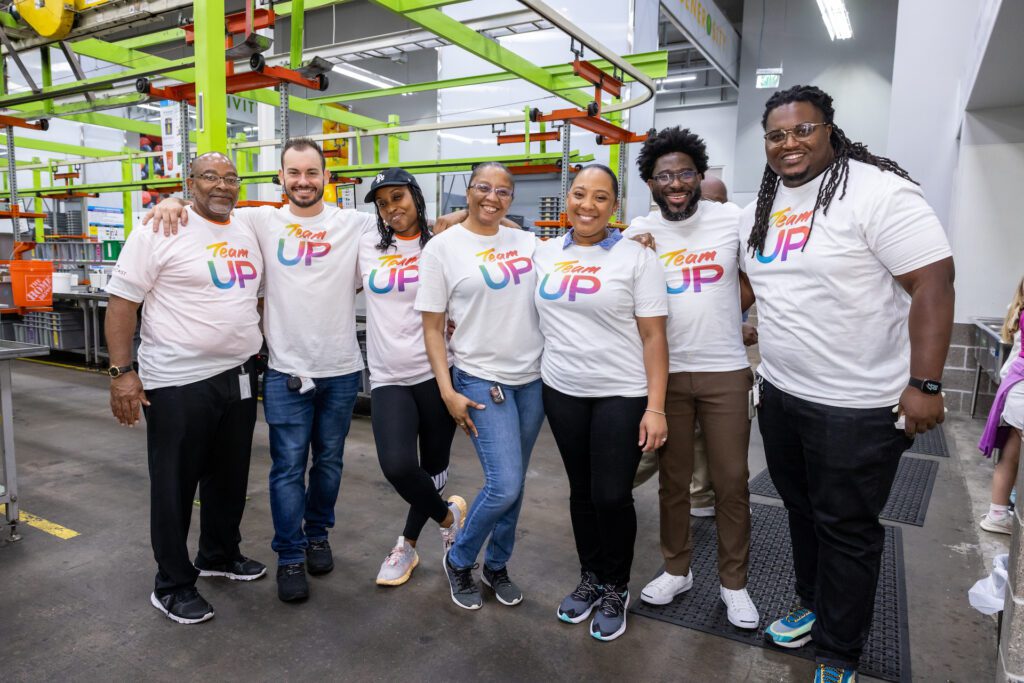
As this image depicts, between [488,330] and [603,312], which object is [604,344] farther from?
[488,330]

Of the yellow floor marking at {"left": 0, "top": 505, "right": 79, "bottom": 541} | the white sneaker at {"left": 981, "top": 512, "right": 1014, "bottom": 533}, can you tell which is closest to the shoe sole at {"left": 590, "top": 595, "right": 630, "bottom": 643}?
the white sneaker at {"left": 981, "top": 512, "right": 1014, "bottom": 533}

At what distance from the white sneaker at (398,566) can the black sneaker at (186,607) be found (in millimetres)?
622

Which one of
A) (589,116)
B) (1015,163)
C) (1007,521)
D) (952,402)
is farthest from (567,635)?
(1015,163)

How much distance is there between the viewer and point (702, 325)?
2180 millimetres

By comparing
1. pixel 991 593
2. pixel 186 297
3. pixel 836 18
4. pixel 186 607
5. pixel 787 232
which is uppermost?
pixel 836 18

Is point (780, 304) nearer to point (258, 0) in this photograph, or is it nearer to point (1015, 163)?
point (258, 0)

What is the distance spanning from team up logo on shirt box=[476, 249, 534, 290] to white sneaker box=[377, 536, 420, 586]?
1182 mm

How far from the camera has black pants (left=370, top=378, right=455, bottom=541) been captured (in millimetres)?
2314

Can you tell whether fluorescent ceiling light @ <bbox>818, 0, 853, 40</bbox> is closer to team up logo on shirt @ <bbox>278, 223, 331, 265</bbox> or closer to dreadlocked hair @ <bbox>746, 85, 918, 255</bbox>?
dreadlocked hair @ <bbox>746, 85, 918, 255</bbox>

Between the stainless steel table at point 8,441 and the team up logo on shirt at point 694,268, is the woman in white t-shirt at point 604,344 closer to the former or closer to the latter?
the team up logo on shirt at point 694,268

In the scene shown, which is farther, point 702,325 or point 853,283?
point 702,325

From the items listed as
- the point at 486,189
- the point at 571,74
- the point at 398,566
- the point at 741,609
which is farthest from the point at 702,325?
the point at 571,74

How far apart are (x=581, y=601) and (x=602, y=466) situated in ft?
2.00

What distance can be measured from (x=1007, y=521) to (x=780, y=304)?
92.8 inches
